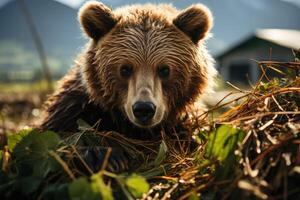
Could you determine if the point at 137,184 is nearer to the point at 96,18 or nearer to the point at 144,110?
the point at 144,110

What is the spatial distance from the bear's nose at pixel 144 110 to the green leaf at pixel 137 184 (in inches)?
56.2

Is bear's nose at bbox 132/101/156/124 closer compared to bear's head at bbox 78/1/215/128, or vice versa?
bear's nose at bbox 132/101/156/124

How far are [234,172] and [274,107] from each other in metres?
0.73

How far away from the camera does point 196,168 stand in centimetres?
262

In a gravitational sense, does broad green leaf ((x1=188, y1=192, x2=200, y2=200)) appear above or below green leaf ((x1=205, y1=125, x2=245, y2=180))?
below

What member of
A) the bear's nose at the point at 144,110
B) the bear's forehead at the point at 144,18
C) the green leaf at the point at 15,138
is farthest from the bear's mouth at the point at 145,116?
the green leaf at the point at 15,138

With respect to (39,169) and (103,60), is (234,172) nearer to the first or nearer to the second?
(39,169)

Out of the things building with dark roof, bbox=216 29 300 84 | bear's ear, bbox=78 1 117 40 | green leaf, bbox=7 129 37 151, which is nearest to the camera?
green leaf, bbox=7 129 37 151

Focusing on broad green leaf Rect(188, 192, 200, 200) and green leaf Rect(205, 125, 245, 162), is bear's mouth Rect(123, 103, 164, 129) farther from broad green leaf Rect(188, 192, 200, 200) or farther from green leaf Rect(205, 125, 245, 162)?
broad green leaf Rect(188, 192, 200, 200)

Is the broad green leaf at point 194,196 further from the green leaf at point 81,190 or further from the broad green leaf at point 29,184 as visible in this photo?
the broad green leaf at point 29,184

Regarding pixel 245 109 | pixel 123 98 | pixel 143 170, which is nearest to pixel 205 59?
pixel 123 98

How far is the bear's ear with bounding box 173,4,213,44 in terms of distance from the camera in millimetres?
4387

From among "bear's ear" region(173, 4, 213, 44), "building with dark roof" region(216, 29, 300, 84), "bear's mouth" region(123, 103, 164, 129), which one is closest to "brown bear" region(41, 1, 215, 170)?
"bear's ear" region(173, 4, 213, 44)

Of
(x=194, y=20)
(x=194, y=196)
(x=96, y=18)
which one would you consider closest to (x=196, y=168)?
(x=194, y=196)
